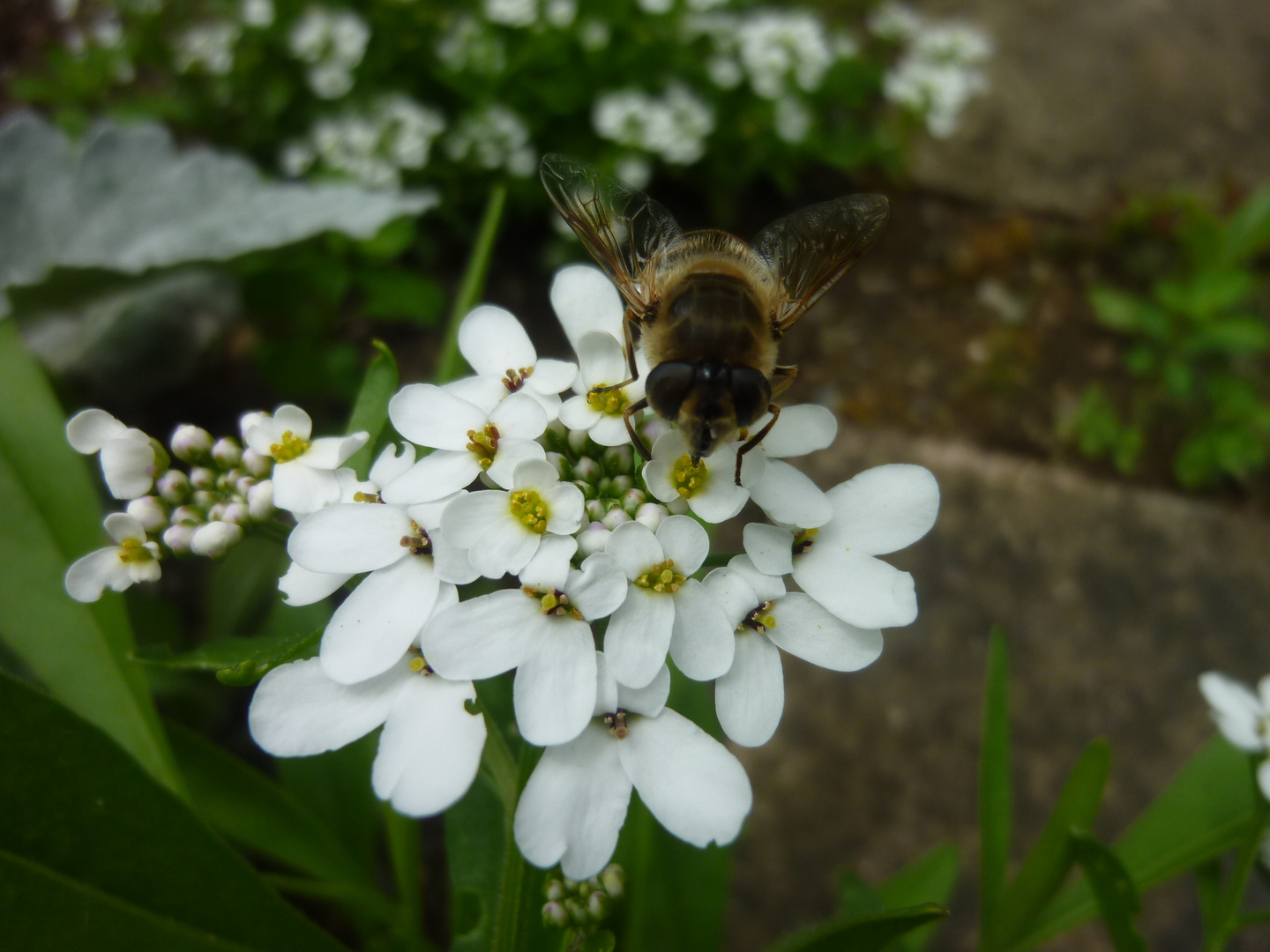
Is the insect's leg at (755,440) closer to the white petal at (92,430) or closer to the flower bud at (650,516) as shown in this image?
the flower bud at (650,516)

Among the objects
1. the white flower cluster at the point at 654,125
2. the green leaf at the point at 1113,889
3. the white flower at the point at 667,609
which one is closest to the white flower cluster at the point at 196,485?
the white flower at the point at 667,609

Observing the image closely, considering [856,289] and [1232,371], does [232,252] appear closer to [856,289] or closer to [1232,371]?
[856,289]

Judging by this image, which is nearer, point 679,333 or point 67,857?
point 67,857

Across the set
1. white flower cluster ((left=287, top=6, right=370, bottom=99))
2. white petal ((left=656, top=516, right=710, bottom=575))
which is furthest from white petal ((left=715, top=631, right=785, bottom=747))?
white flower cluster ((left=287, top=6, right=370, bottom=99))

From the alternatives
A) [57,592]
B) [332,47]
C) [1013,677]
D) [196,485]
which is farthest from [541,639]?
[332,47]

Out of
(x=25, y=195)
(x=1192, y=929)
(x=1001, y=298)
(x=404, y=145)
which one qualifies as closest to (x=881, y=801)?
(x=1192, y=929)

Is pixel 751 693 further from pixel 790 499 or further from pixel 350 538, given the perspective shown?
pixel 350 538
